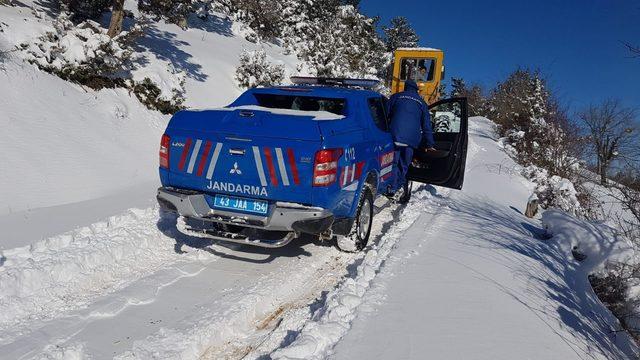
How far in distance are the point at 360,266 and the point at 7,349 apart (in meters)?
3.08

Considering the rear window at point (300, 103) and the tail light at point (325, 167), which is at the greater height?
the rear window at point (300, 103)

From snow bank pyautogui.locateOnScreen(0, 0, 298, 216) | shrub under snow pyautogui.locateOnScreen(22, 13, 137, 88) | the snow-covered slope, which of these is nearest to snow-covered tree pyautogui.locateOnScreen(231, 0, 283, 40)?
snow bank pyautogui.locateOnScreen(0, 0, 298, 216)

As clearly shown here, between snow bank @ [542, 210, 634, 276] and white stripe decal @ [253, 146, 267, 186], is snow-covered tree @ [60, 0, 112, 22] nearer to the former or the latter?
white stripe decal @ [253, 146, 267, 186]

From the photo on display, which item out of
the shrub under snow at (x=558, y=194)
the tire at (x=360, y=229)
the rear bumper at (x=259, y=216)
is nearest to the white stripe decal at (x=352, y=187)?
the tire at (x=360, y=229)

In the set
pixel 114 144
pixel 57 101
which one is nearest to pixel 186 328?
pixel 114 144

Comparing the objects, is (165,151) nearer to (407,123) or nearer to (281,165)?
(281,165)

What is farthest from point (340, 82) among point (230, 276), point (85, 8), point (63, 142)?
point (85, 8)

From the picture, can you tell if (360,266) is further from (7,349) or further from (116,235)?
(7,349)

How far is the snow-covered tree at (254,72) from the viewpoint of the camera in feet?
46.1

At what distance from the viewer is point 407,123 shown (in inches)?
260

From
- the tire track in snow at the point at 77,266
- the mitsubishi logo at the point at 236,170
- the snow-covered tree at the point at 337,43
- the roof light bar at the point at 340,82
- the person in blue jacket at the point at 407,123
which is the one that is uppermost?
the snow-covered tree at the point at 337,43

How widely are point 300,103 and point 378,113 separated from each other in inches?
45.1

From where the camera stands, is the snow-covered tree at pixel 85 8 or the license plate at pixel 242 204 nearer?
the license plate at pixel 242 204

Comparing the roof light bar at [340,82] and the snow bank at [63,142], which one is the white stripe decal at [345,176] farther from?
the snow bank at [63,142]
